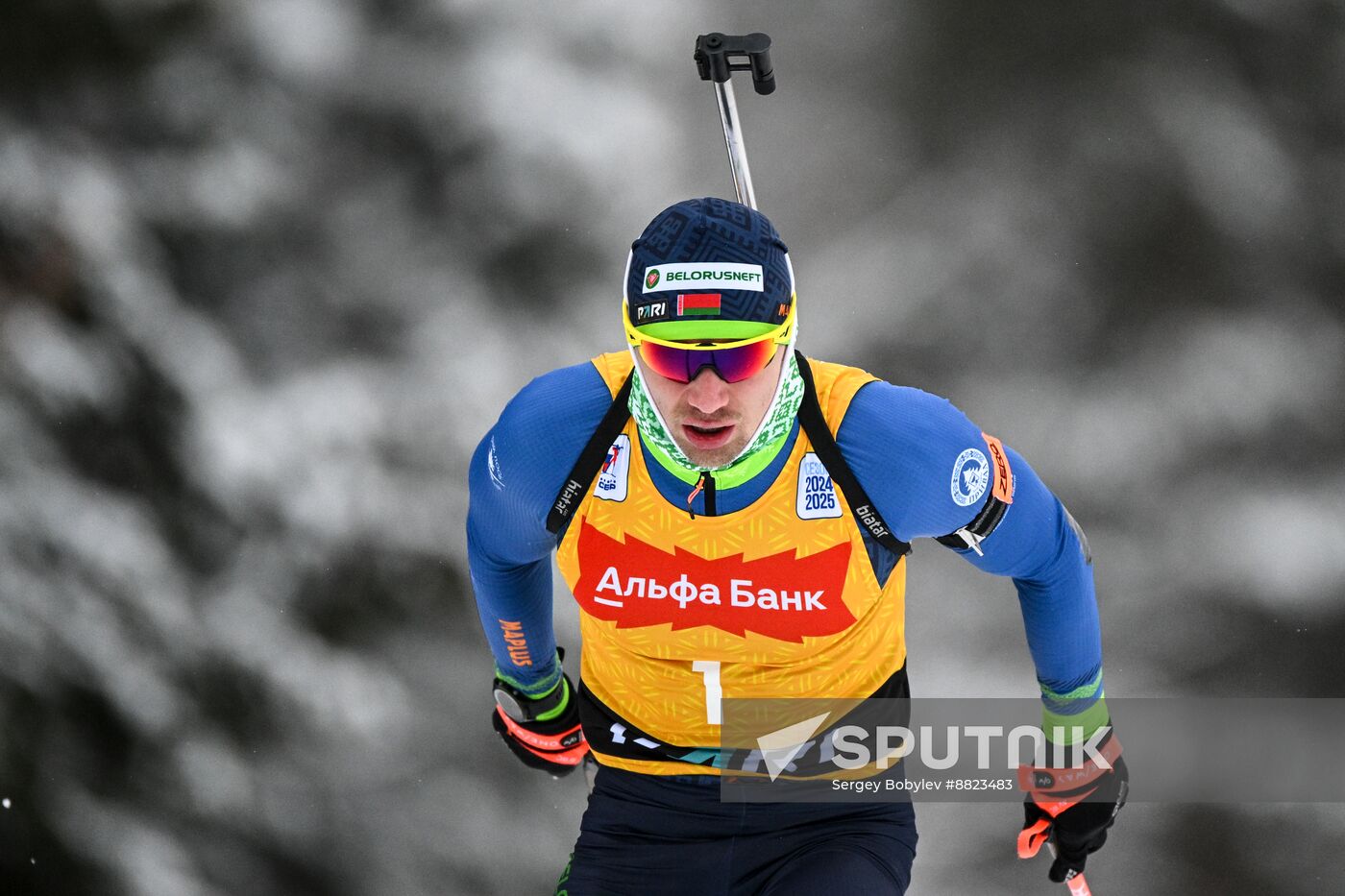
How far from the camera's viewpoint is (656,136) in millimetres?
3566

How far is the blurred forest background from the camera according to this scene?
3402 mm

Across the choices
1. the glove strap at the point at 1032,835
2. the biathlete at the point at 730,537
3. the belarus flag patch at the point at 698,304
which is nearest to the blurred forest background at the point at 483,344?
the glove strap at the point at 1032,835

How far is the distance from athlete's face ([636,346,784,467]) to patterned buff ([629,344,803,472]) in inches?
0.5

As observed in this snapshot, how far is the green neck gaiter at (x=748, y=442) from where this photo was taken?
2275mm

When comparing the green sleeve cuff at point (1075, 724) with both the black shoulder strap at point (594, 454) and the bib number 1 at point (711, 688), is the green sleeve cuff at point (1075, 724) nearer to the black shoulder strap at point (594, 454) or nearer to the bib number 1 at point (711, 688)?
the bib number 1 at point (711, 688)

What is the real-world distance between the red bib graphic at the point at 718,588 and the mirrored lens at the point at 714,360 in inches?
13.5

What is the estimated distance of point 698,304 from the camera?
7.14 feet

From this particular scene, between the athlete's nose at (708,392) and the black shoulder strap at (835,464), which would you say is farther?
the black shoulder strap at (835,464)

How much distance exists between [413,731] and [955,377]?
1.82 metres

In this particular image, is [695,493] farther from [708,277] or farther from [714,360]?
[708,277]

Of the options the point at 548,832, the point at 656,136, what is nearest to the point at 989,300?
the point at 656,136

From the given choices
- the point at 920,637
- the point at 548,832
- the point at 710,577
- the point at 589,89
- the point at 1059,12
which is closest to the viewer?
the point at 710,577

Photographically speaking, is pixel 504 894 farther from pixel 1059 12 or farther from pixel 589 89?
pixel 1059 12

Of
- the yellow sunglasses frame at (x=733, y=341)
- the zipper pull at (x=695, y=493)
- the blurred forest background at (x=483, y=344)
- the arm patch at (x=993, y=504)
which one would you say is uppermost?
the blurred forest background at (x=483, y=344)
